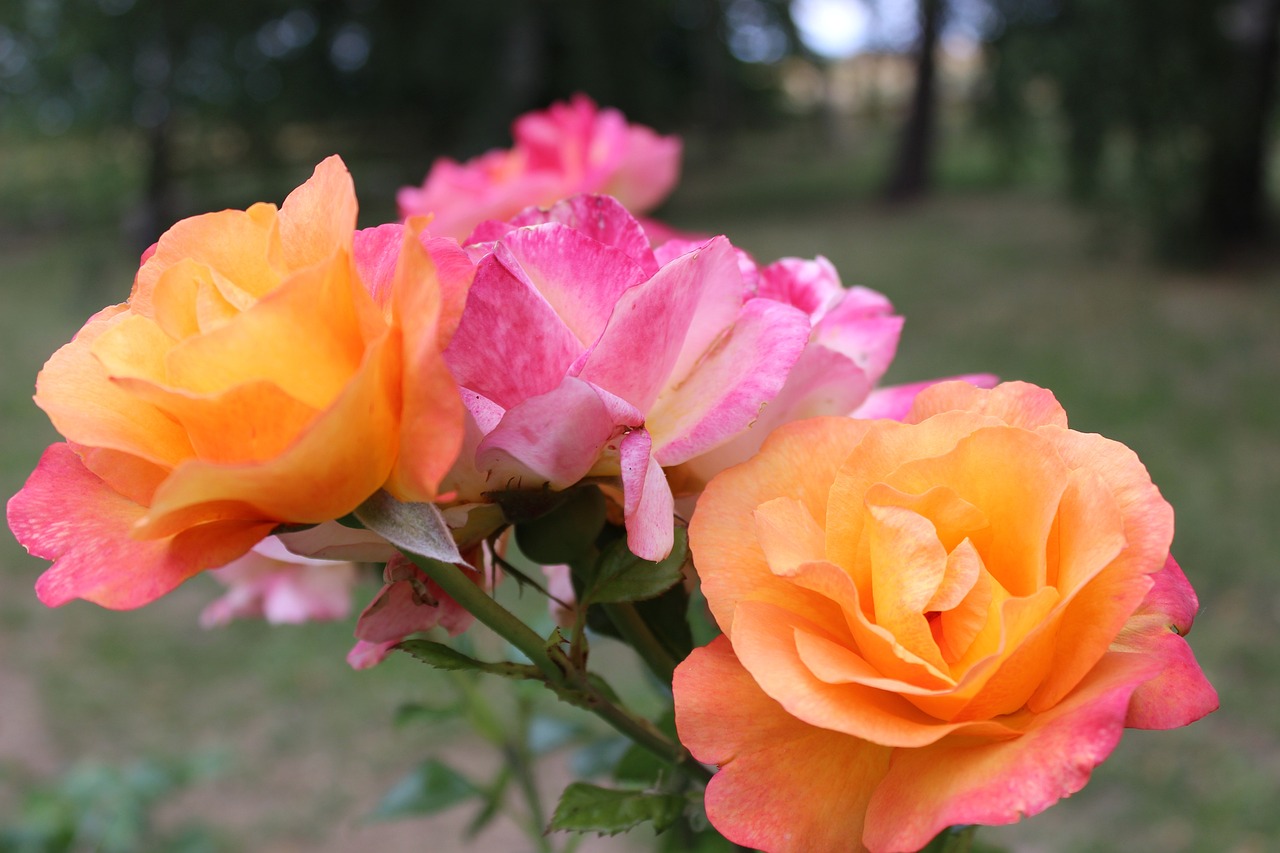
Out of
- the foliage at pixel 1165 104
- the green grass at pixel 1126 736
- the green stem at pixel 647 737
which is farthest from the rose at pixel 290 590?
the foliage at pixel 1165 104

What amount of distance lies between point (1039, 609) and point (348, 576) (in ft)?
1.59

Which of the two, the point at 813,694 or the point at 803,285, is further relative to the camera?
the point at 803,285

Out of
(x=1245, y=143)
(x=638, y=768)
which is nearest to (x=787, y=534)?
(x=638, y=768)

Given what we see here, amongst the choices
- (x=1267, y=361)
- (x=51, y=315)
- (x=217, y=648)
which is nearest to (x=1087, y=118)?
(x=1267, y=361)

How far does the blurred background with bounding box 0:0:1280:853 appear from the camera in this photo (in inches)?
89.5

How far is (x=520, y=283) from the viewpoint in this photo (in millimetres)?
317

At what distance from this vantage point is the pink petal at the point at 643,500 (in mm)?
312

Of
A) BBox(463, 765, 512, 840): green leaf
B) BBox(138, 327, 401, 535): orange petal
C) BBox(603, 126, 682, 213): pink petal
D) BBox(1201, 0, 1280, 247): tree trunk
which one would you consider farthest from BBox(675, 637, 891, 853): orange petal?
BBox(1201, 0, 1280, 247): tree trunk

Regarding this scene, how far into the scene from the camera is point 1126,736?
229 cm

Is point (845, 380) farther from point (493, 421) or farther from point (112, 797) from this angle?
point (112, 797)

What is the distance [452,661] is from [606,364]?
107mm

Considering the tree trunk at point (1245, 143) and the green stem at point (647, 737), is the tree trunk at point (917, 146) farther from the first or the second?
the green stem at point (647, 737)

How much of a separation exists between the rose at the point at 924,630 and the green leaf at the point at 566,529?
0.15 ft

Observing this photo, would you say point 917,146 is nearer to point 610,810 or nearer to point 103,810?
point 103,810
